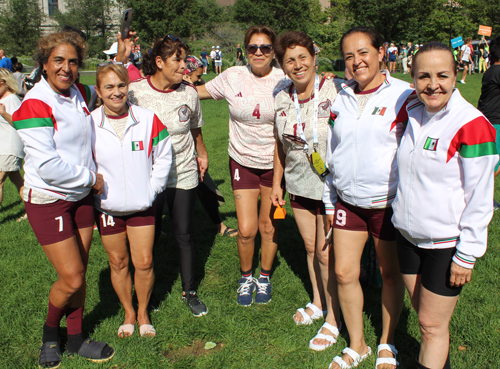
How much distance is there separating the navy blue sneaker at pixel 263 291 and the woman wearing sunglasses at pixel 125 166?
48.0 inches

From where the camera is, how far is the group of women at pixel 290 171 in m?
2.35

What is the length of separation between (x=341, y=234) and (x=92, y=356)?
86.8 inches

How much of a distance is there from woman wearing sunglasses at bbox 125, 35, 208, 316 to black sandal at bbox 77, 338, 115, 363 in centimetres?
89

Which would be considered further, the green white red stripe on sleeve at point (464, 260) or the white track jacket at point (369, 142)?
the white track jacket at point (369, 142)

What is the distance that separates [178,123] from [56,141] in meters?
1.17

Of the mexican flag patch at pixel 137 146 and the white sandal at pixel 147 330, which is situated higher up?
the mexican flag patch at pixel 137 146

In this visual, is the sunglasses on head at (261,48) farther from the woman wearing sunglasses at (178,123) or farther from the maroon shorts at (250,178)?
the maroon shorts at (250,178)

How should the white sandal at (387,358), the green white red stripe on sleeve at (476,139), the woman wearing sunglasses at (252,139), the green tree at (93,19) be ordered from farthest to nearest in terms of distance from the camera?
the green tree at (93,19) < the woman wearing sunglasses at (252,139) < the white sandal at (387,358) < the green white red stripe on sleeve at (476,139)

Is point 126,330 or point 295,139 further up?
point 295,139

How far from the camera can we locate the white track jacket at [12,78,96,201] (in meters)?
2.79

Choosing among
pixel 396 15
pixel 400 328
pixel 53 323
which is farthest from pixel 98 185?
pixel 396 15

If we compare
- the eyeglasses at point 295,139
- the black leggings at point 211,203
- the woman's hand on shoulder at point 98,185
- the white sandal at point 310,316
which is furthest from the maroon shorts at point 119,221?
the black leggings at point 211,203

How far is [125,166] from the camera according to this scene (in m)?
3.28

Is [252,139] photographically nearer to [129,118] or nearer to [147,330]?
[129,118]
